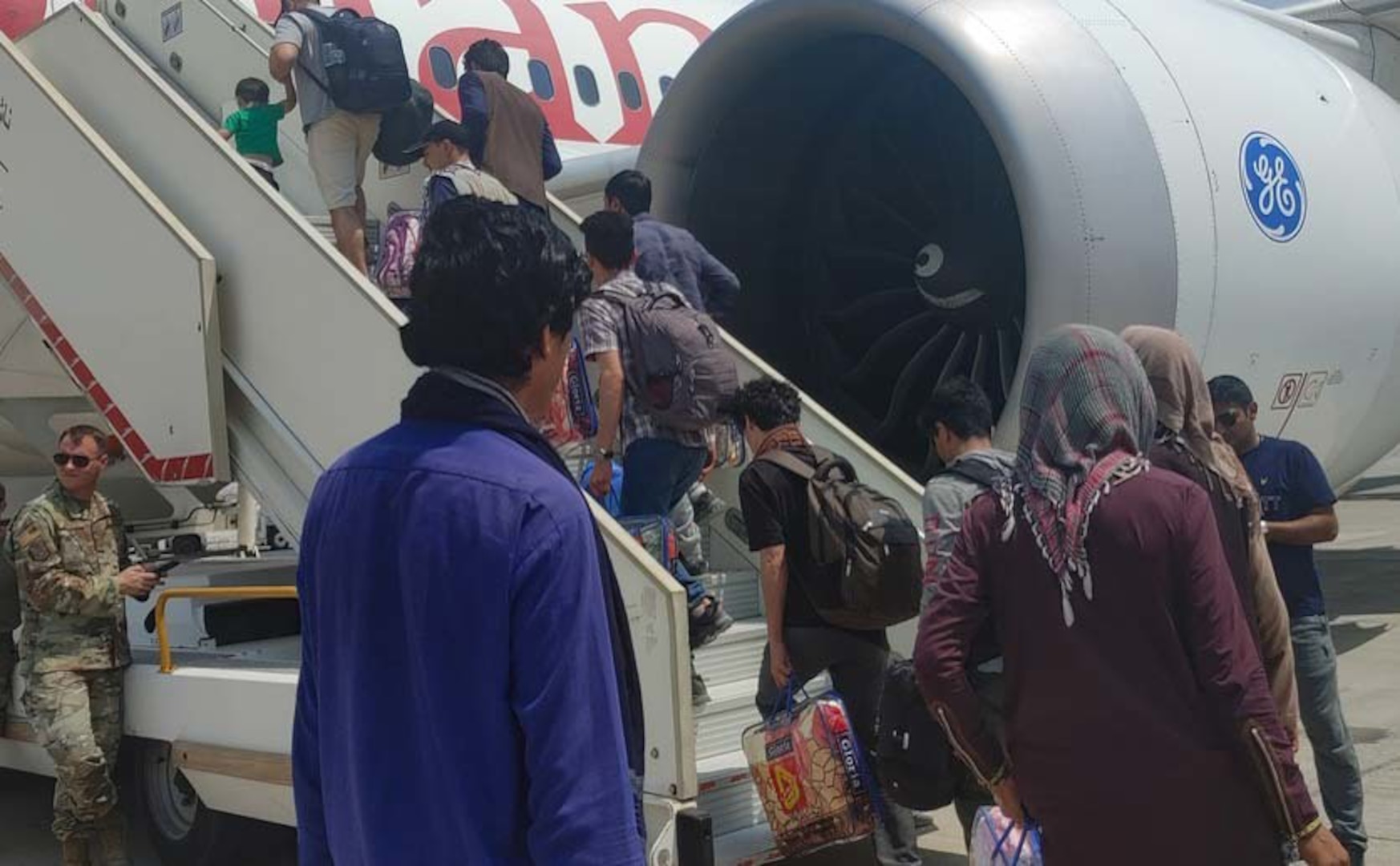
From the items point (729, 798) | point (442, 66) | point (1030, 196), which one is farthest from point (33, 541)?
point (442, 66)

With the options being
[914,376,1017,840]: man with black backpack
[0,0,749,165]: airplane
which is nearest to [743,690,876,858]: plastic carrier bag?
[914,376,1017,840]: man with black backpack

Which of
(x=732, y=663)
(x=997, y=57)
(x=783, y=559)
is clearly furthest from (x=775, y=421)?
(x=997, y=57)

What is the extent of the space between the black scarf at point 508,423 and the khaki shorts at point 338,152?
374 cm

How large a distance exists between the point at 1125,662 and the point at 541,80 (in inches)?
312

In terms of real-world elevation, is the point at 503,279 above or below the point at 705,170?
below

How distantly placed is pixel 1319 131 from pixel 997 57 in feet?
4.70

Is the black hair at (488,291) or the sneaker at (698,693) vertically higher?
the black hair at (488,291)

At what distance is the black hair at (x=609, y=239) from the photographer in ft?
13.2

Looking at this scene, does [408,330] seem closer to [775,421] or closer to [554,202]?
[775,421]

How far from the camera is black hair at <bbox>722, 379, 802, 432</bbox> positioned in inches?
150

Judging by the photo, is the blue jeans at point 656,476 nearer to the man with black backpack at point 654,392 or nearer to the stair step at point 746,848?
the man with black backpack at point 654,392

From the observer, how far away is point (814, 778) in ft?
11.2

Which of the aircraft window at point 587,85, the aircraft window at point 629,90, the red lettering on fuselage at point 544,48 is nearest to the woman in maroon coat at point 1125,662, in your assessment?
the red lettering on fuselage at point 544,48

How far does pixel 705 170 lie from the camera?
5922 millimetres
